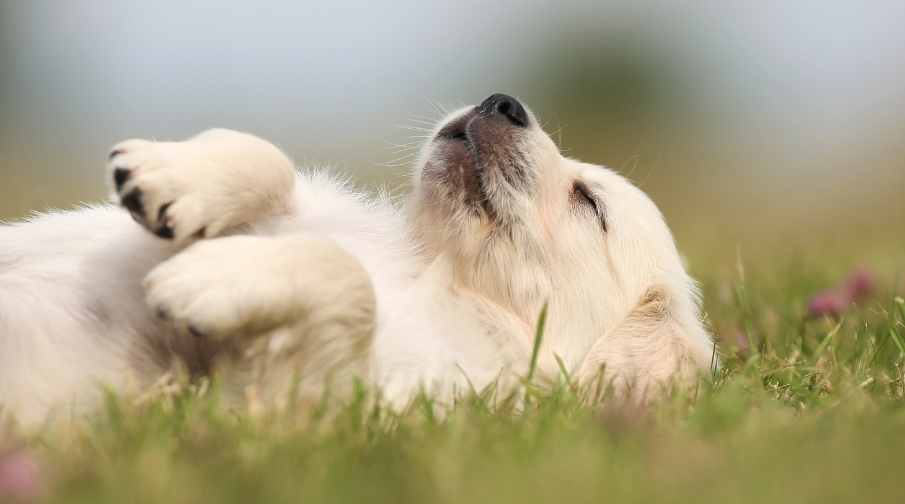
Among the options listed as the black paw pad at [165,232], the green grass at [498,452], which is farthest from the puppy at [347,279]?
the green grass at [498,452]

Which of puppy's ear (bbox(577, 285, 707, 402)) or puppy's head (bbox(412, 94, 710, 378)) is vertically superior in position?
puppy's head (bbox(412, 94, 710, 378))

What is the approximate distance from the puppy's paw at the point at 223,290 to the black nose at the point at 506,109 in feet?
3.56

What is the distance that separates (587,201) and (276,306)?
1.24 meters

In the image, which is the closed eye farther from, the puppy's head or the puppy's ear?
the puppy's ear

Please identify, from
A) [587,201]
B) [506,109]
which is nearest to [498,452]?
[587,201]

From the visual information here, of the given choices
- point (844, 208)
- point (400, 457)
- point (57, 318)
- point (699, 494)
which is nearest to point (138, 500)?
point (400, 457)

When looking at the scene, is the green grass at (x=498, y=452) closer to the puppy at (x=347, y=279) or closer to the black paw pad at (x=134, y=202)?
the puppy at (x=347, y=279)

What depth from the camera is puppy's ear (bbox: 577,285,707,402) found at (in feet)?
8.86

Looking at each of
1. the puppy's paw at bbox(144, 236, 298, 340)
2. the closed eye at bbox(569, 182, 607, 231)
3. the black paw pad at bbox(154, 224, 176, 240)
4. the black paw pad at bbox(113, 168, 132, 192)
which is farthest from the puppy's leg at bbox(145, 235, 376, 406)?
the closed eye at bbox(569, 182, 607, 231)

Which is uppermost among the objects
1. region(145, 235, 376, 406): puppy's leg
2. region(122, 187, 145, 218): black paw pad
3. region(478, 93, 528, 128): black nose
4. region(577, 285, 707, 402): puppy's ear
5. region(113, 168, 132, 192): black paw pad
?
region(478, 93, 528, 128): black nose

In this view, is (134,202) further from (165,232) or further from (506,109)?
(506,109)

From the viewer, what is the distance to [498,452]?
72.2 inches

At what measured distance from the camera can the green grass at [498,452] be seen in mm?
1534

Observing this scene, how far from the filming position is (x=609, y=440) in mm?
1956
